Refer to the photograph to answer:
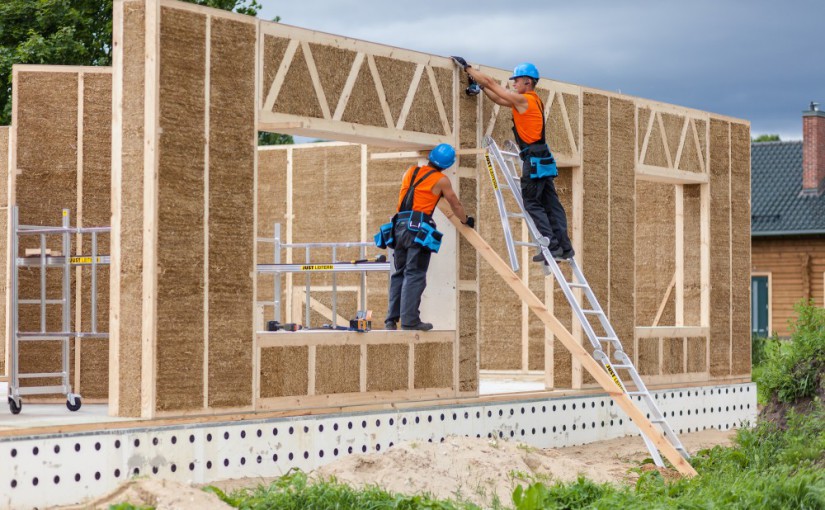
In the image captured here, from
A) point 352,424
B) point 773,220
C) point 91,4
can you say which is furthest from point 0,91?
point 773,220

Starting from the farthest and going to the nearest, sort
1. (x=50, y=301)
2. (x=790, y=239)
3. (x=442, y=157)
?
(x=790, y=239) < (x=442, y=157) < (x=50, y=301)

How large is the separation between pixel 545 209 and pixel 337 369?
2.75m

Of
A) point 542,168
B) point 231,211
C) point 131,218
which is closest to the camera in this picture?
point 131,218

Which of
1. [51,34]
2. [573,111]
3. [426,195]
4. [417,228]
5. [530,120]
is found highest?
[51,34]

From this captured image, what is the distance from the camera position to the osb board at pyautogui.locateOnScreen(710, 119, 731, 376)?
15336 millimetres

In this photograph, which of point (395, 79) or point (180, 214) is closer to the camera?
point (180, 214)

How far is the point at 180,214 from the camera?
9.34 meters

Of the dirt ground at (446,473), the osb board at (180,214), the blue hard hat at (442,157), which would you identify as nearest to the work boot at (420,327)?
the blue hard hat at (442,157)

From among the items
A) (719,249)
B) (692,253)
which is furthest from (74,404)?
(719,249)

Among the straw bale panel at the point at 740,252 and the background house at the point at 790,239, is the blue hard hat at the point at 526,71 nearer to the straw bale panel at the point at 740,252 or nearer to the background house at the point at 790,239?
the straw bale panel at the point at 740,252

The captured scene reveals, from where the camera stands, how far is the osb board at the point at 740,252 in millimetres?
15727

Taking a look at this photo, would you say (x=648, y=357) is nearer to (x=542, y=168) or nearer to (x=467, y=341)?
(x=467, y=341)

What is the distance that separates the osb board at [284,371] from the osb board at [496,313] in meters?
5.89

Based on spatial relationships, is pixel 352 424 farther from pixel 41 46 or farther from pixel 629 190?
pixel 41 46
